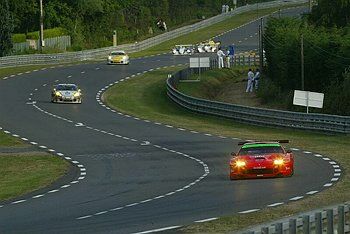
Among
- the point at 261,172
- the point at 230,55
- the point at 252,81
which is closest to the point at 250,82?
the point at 252,81

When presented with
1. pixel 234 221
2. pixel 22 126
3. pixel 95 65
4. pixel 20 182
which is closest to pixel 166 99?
pixel 22 126

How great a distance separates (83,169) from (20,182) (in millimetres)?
3446

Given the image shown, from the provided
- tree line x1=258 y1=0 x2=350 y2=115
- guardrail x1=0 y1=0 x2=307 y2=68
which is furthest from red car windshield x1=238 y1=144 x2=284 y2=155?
guardrail x1=0 y1=0 x2=307 y2=68

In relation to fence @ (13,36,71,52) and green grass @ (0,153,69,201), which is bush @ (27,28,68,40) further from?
green grass @ (0,153,69,201)

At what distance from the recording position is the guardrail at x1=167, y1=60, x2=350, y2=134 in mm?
53000

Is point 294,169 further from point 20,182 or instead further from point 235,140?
point 235,140

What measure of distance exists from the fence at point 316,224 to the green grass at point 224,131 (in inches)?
137

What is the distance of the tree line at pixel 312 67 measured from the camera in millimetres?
65312

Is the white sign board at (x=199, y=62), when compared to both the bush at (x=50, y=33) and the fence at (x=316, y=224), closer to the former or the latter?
the bush at (x=50, y=33)

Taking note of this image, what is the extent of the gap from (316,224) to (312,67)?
54526 mm

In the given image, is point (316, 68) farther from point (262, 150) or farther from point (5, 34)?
point (5, 34)

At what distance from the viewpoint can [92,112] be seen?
6469 centimetres

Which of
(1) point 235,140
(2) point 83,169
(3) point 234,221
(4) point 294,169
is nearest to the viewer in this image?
(3) point 234,221

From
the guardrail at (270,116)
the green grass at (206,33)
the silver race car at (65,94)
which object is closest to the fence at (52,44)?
the green grass at (206,33)
